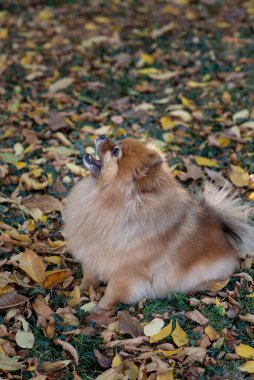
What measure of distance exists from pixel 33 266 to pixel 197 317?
3.88 feet

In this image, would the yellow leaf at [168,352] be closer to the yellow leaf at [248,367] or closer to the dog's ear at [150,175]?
the yellow leaf at [248,367]

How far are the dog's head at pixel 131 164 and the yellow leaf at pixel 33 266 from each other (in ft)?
2.66

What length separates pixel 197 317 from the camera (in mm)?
3699

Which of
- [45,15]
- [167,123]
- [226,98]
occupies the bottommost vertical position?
[167,123]

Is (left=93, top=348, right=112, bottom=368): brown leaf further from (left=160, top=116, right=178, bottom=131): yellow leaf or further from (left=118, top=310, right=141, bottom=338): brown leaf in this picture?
(left=160, top=116, right=178, bottom=131): yellow leaf

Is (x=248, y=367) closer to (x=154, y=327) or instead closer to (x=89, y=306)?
(x=154, y=327)

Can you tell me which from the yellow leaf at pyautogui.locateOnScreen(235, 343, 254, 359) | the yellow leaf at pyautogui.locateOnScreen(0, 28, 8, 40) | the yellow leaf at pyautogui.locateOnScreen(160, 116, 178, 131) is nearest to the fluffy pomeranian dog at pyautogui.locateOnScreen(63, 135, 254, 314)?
the yellow leaf at pyautogui.locateOnScreen(235, 343, 254, 359)

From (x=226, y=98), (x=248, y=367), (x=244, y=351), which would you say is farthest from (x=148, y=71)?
(x=248, y=367)

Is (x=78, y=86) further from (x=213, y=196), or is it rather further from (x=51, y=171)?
(x=213, y=196)

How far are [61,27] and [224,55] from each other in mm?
2349

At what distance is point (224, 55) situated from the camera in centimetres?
714

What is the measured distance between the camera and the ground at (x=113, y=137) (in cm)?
345

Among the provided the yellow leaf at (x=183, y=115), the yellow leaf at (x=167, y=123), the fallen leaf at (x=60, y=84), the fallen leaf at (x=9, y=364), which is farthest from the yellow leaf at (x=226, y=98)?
the fallen leaf at (x=9, y=364)

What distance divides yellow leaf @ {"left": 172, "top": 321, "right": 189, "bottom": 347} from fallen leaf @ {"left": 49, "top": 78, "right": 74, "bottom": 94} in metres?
3.73
